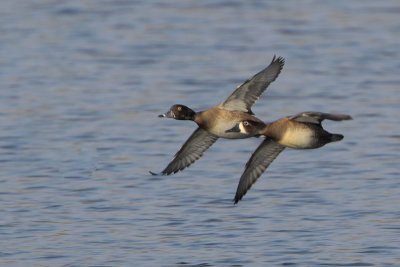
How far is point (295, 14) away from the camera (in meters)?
31.2

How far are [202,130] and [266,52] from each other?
10885 mm

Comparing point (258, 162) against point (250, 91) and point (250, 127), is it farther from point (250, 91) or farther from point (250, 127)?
point (250, 127)

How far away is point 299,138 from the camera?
14.7m

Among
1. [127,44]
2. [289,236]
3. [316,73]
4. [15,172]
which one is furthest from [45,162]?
[127,44]

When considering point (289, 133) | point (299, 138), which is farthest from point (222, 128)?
point (299, 138)

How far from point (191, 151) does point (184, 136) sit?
14.6 ft

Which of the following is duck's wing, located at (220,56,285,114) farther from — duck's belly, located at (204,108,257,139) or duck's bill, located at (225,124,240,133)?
duck's bill, located at (225,124,240,133)

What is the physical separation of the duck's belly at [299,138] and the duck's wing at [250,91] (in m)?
1.04

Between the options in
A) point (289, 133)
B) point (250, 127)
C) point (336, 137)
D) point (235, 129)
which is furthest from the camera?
point (235, 129)

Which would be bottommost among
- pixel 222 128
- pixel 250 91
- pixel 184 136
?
pixel 184 136

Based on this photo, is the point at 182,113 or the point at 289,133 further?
the point at 182,113

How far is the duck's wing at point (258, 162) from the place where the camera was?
52.2 feet

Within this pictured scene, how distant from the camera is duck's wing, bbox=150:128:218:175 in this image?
16578 millimetres

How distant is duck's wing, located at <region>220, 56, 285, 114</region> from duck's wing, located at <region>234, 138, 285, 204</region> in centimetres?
49
